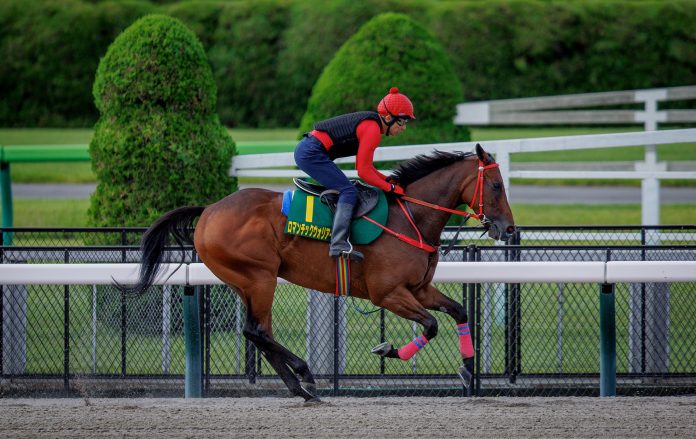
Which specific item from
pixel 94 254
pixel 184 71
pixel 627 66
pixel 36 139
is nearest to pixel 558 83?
pixel 627 66

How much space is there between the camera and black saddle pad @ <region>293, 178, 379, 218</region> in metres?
→ 6.10

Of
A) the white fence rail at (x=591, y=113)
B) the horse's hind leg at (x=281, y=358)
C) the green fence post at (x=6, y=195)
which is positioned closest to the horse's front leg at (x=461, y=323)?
the horse's hind leg at (x=281, y=358)

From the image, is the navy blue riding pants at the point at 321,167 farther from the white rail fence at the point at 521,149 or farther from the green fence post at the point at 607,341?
the white rail fence at the point at 521,149

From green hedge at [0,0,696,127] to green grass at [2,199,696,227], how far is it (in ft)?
18.9

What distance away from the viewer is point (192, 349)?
6.42 meters

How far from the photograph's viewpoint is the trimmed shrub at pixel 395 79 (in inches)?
389

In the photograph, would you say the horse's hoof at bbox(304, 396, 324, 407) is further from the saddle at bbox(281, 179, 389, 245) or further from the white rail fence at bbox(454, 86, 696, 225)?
the white rail fence at bbox(454, 86, 696, 225)

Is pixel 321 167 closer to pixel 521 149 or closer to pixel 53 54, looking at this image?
pixel 521 149

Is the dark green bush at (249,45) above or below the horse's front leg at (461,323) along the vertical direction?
above

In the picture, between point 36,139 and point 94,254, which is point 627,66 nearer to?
point 36,139

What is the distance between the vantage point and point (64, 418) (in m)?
Answer: 5.67

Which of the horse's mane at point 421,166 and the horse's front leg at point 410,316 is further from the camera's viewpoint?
the horse's mane at point 421,166

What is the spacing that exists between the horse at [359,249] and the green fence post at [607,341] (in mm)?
847

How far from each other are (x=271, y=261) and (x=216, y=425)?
1112 millimetres
